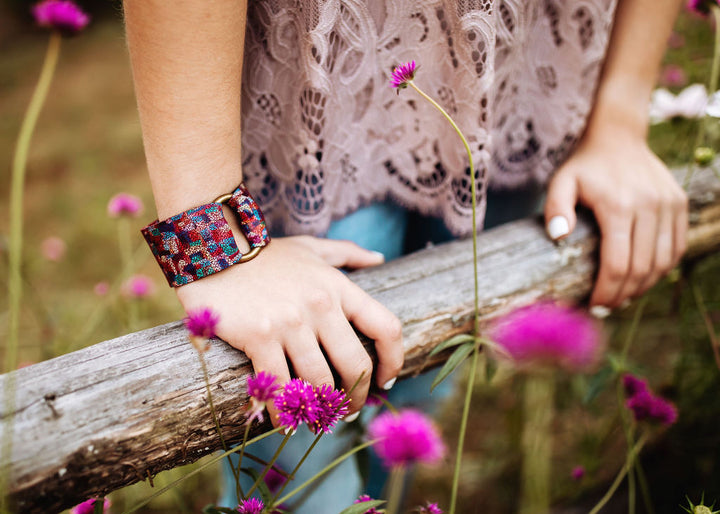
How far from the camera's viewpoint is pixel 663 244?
72 cm

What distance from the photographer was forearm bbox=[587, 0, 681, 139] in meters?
0.72

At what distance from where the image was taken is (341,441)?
0.78 metres

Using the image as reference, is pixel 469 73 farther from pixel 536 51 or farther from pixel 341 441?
pixel 341 441

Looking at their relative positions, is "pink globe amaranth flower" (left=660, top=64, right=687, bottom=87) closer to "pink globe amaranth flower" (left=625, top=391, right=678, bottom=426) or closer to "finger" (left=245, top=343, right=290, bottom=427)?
"pink globe amaranth flower" (left=625, top=391, right=678, bottom=426)

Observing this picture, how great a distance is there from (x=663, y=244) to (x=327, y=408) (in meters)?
0.55

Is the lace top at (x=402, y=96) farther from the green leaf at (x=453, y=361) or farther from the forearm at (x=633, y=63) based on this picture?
the green leaf at (x=453, y=361)

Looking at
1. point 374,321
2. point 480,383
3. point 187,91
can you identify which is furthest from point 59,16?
point 480,383

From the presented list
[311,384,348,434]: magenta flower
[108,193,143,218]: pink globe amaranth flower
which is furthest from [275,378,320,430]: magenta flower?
[108,193,143,218]: pink globe amaranth flower

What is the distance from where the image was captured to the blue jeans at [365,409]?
725 mm

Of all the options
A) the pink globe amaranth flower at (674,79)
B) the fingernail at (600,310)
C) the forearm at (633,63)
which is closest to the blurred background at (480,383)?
the pink globe amaranth flower at (674,79)

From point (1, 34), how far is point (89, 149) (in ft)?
8.41

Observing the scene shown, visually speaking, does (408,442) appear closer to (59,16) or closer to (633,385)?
(633,385)

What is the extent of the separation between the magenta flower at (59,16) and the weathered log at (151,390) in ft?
1.33

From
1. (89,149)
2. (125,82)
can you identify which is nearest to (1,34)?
(125,82)
